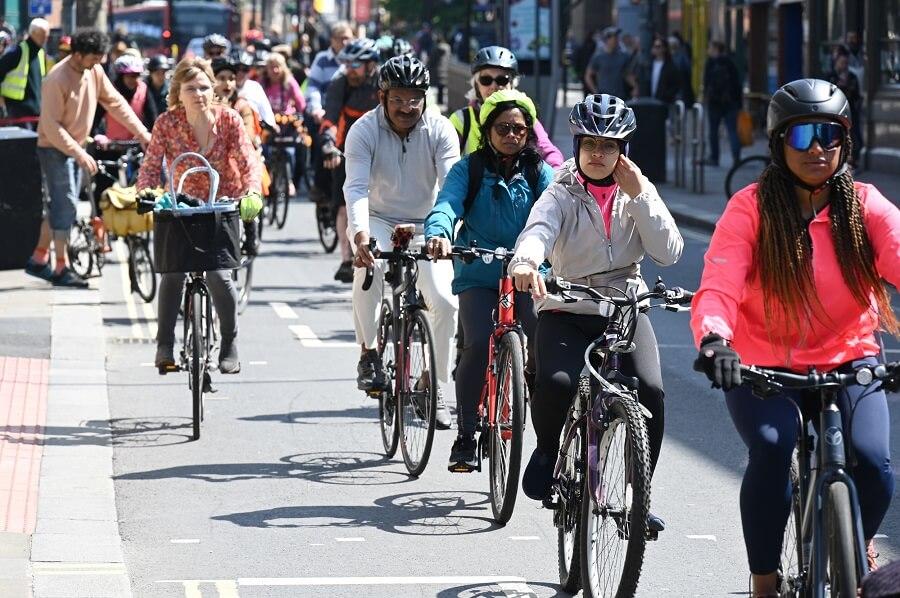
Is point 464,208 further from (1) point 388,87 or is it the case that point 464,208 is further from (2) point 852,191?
(2) point 852,191

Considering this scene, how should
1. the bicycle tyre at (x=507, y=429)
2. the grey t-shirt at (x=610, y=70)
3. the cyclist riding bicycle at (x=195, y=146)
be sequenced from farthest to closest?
the grey t-shirt at (x=610, y=70) < the cyclist riding bicycle at (x=195, y=146) < the bicycle tyre at (x=507, y=429)

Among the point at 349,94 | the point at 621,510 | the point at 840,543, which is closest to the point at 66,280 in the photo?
the point at 349,94

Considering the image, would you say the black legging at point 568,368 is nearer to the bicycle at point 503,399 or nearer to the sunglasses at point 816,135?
the bicycle at point 503,399

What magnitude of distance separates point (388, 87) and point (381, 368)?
4.21 feet

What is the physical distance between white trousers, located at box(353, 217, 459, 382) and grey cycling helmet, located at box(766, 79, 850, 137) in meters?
3.00

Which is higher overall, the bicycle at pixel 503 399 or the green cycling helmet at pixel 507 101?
the green cycling helmet at pixel 507 101

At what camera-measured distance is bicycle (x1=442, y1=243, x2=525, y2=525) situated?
6.54 meters

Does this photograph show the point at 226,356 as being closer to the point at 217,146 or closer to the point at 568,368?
the point at 217,146

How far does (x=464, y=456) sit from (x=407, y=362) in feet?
2.56

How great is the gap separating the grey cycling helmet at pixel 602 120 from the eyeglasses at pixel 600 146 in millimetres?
42

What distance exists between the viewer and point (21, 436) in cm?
831

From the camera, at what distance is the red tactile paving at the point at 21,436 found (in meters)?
6.76

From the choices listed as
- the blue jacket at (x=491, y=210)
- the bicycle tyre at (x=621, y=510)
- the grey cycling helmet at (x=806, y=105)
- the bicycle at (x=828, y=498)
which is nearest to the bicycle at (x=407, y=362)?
the blue jacket at (x=491, y=210)

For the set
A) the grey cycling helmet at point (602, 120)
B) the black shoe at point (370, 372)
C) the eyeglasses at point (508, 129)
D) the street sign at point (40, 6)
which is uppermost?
the street sign at point (40, 6)
